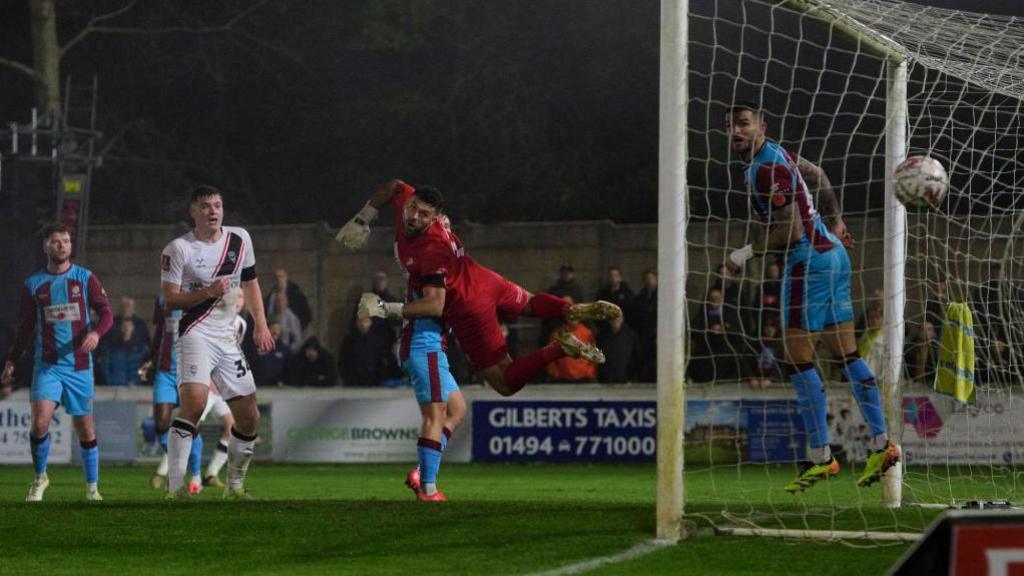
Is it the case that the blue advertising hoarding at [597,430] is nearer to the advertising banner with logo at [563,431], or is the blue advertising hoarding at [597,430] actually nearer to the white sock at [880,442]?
the advertising banner with logo at [563,431]

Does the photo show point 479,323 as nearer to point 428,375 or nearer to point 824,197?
point 428,375

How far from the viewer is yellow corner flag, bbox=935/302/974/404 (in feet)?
33.2

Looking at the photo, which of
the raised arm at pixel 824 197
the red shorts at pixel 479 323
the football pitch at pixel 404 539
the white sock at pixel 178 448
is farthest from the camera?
the white sock at pixel 178 448

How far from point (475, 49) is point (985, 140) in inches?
628

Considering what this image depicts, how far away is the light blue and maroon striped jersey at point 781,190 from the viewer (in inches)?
354

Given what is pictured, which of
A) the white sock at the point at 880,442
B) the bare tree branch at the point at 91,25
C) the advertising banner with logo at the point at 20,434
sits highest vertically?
the bare tree branch at the point at 91,25

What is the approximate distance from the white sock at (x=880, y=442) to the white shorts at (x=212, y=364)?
4379 mm

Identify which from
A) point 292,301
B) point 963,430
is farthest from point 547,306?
point 292,301

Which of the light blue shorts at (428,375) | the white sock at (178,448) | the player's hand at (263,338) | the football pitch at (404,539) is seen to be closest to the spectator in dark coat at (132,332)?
the white sock at (178,448)

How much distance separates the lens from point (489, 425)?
720 inches

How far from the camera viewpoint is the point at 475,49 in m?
27.0

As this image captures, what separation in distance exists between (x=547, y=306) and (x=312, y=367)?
938 cm

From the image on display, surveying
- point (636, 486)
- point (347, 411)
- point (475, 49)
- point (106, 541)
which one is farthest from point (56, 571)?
point (475, 49)

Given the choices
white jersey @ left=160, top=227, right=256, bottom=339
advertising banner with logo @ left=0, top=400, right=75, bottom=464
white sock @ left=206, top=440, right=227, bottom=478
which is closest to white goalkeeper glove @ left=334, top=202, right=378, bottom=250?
white jersey @ left=160, top=227, right=256, bottom=339
